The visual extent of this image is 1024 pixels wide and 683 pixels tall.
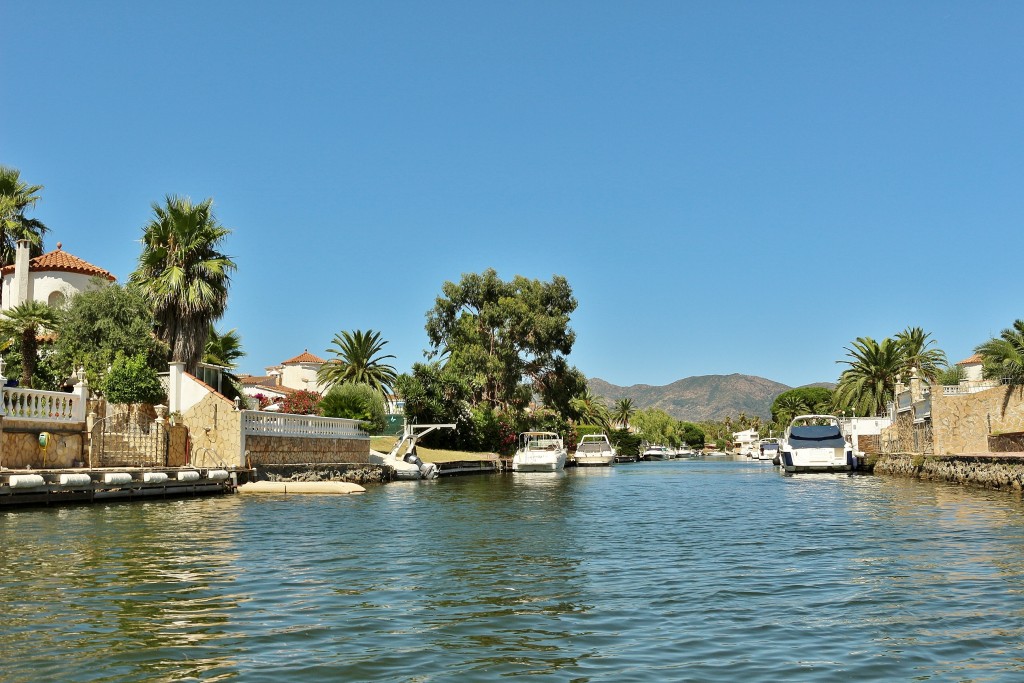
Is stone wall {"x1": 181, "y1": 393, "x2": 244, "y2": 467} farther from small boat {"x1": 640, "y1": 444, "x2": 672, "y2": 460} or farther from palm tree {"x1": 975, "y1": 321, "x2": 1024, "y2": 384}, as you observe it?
small boat {"x1": 640, "y1": 444, "x2": 672, "y2": 460}

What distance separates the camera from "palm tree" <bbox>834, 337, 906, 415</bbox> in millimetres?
82750

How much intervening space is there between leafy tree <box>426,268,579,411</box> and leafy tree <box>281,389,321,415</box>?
39.9ft

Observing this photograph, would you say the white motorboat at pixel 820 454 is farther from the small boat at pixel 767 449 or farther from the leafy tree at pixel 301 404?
the small boat at pixel 767 449

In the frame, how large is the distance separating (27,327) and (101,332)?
2994 millimetres

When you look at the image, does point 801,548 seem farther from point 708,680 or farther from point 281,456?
point 281,456

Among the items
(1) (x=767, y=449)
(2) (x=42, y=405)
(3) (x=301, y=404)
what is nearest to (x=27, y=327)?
(2) (x=42, y=405)

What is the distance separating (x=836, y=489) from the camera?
3988 cm

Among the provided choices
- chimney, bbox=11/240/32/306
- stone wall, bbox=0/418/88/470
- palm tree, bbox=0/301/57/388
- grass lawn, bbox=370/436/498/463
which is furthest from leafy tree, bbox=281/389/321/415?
stone wall, bbox=0/418/88/470

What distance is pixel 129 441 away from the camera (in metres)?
35.3

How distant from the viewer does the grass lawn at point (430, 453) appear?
62656mm

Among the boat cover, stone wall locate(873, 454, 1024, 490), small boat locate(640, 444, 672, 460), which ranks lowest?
small boat locate(640, 444, 672, 460)

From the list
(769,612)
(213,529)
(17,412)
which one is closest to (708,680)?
(769,612)

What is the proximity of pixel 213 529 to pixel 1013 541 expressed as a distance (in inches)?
685

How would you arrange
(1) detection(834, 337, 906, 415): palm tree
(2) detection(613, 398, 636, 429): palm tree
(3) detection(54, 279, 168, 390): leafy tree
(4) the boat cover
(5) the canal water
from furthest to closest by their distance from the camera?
(2) detection(613, 398, 636, 429): palm tree → (1) detection(834, 337, 906, 415): palm tree → (4) the boat cover → (3) detection(54, 279, 168, 390): leafy tree → (5) the canal water
